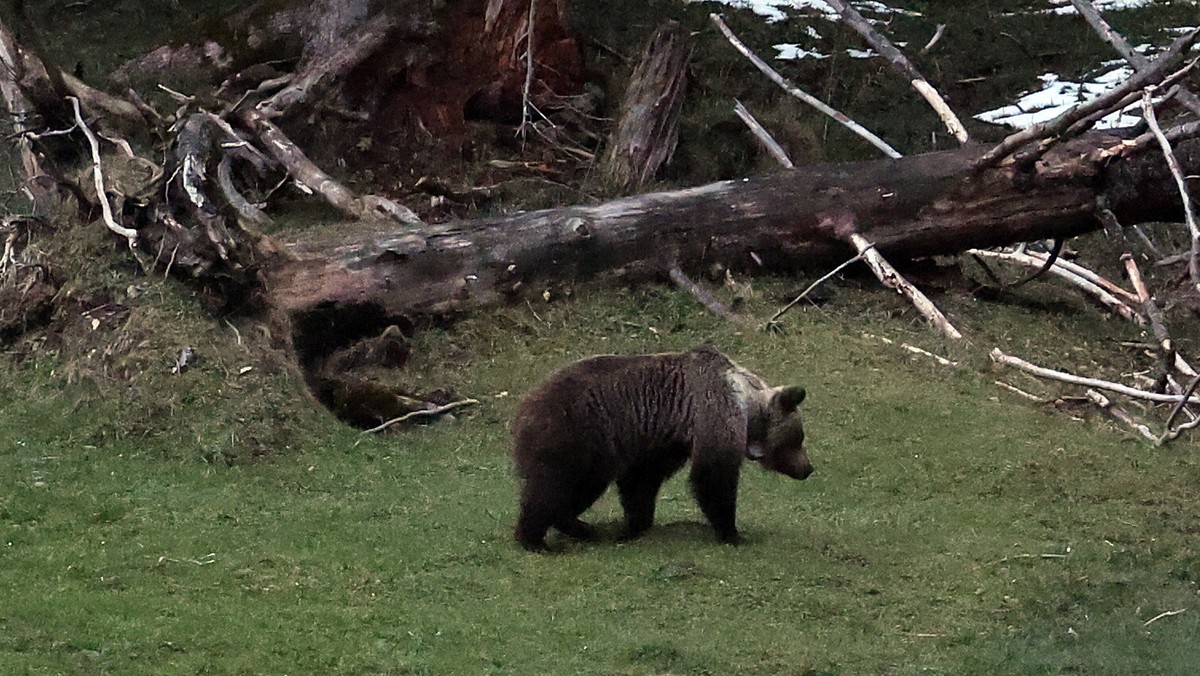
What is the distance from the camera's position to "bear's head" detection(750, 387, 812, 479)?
286 inches

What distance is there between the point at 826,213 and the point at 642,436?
4.62 meters

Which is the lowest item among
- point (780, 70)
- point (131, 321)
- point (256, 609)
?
point (780, 70)

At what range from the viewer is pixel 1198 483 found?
26.3 feet

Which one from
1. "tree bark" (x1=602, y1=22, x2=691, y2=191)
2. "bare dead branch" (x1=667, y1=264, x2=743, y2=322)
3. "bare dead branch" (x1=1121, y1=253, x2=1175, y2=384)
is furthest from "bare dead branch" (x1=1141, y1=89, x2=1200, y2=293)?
"tree bark" (x1=602, y1=22, x2=691, y2=191)

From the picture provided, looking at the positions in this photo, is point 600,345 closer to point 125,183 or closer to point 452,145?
point 125,183

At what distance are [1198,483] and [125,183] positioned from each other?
7.22m

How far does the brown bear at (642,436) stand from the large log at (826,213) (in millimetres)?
3413

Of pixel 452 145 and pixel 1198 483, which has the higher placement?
pixel 1198 483

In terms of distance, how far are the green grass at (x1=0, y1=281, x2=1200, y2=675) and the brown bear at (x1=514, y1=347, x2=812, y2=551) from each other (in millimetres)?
240

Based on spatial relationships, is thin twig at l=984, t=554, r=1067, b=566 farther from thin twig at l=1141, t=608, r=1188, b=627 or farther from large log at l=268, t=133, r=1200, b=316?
large log at l=268, t=133, r=1200, b=316

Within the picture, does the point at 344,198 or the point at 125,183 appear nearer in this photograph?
the point at 125,183

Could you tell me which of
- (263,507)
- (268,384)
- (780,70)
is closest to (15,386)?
(268,384)

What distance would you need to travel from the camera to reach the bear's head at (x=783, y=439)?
7262 mm

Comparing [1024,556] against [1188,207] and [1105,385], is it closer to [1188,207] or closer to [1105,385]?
[1105,385]
